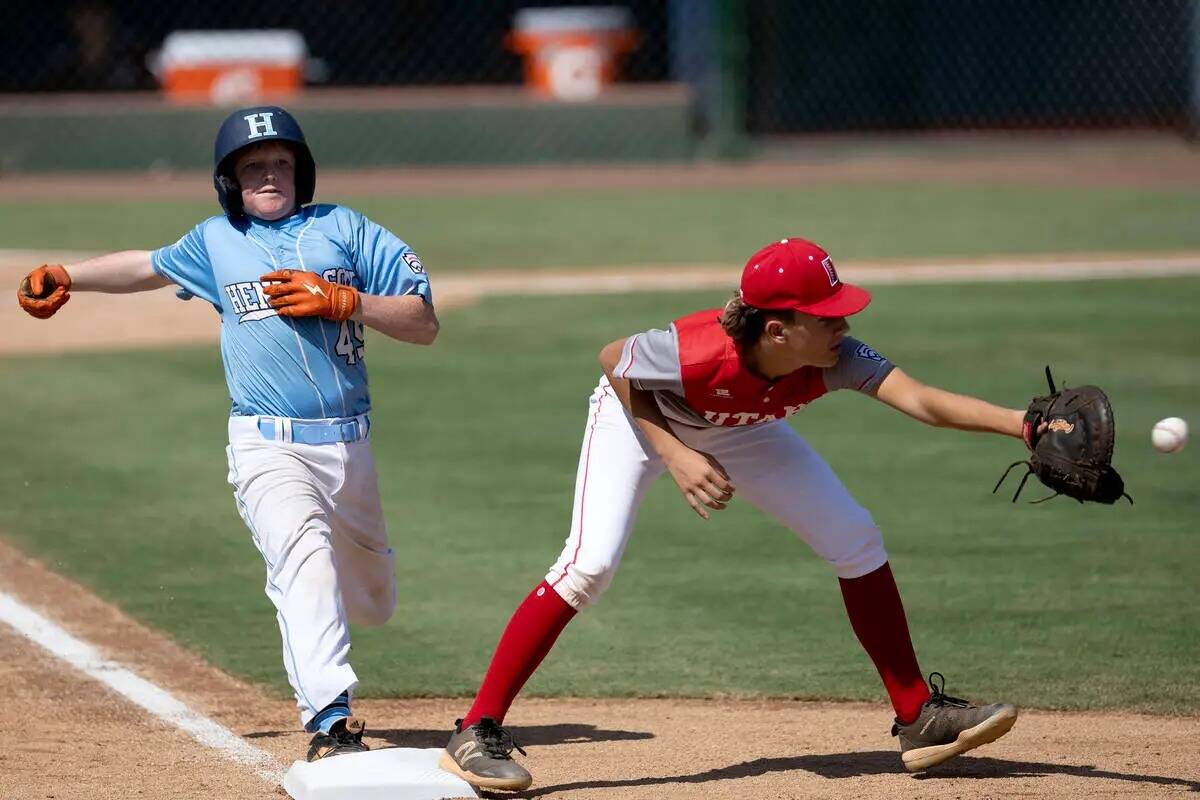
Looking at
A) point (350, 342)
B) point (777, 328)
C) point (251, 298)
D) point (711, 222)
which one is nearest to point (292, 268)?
point (251, 298)

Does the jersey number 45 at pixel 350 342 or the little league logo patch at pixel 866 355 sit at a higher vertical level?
the jersey number 45 at pixel 350 342

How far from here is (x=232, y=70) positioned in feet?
73.1

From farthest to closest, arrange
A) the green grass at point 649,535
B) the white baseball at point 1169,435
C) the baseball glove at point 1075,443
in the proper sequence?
the green grass at point 649,535 < the white baseball at point 1169,435 < the baseball glove at point 1075,443

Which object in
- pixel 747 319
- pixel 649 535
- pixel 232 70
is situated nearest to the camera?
pixel 747 319

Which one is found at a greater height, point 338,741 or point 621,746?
point 338,741

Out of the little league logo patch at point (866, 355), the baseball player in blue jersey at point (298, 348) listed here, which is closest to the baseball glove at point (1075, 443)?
the little league logo patch at point (866, 355)

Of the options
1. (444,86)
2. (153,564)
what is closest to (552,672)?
(153,564)

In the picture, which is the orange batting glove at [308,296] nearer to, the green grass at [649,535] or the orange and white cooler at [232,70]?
the green grass at [649,535]

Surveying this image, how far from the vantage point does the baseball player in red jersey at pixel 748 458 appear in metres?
4.59

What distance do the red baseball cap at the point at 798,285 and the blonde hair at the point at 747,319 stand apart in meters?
0.02

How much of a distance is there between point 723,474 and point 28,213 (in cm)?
1638

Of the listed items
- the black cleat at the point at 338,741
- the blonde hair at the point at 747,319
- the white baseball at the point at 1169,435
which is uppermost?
the blonde hair at the point at 747,319

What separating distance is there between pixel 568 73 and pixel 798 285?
1902cm

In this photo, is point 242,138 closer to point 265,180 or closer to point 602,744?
point 265,180
